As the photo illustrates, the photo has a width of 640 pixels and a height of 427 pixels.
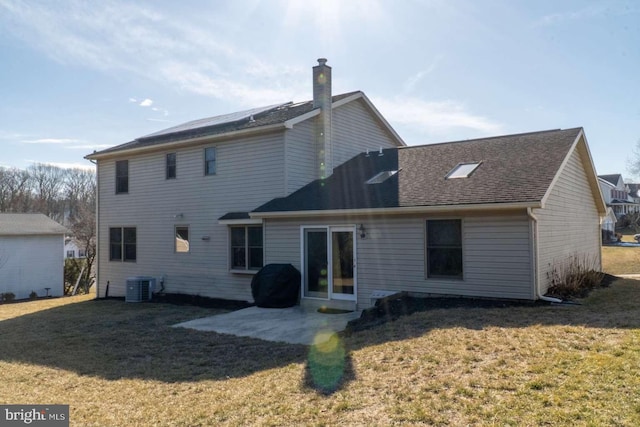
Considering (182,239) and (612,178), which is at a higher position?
(612,178)

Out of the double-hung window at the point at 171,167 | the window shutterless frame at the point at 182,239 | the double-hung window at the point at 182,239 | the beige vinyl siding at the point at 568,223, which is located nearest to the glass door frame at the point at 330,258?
the beige vinyl siding at the point at 568,223

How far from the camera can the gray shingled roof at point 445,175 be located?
983 cm

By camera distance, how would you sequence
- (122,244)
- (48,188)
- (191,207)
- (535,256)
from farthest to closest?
(48,188) < (122,244) < (191,207) < (535,256)

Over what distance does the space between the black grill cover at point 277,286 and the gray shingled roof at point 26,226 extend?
57.2 feet

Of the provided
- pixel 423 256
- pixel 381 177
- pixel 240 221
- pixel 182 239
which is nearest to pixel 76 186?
pixel 182 239

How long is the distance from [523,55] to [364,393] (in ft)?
32.5

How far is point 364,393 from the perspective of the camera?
495 centimetres

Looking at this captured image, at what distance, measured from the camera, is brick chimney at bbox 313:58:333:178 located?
14.0 metres

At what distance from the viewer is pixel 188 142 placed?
14609mm

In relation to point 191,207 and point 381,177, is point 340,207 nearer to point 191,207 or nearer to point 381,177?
point 381,177

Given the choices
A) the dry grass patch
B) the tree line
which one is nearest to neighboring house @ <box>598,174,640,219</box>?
the dry grass patch

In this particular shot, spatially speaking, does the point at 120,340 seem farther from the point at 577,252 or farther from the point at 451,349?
the point at 577,252

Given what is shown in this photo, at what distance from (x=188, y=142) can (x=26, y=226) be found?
15141mm

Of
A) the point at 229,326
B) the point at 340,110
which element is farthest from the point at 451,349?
the point at 340,110
